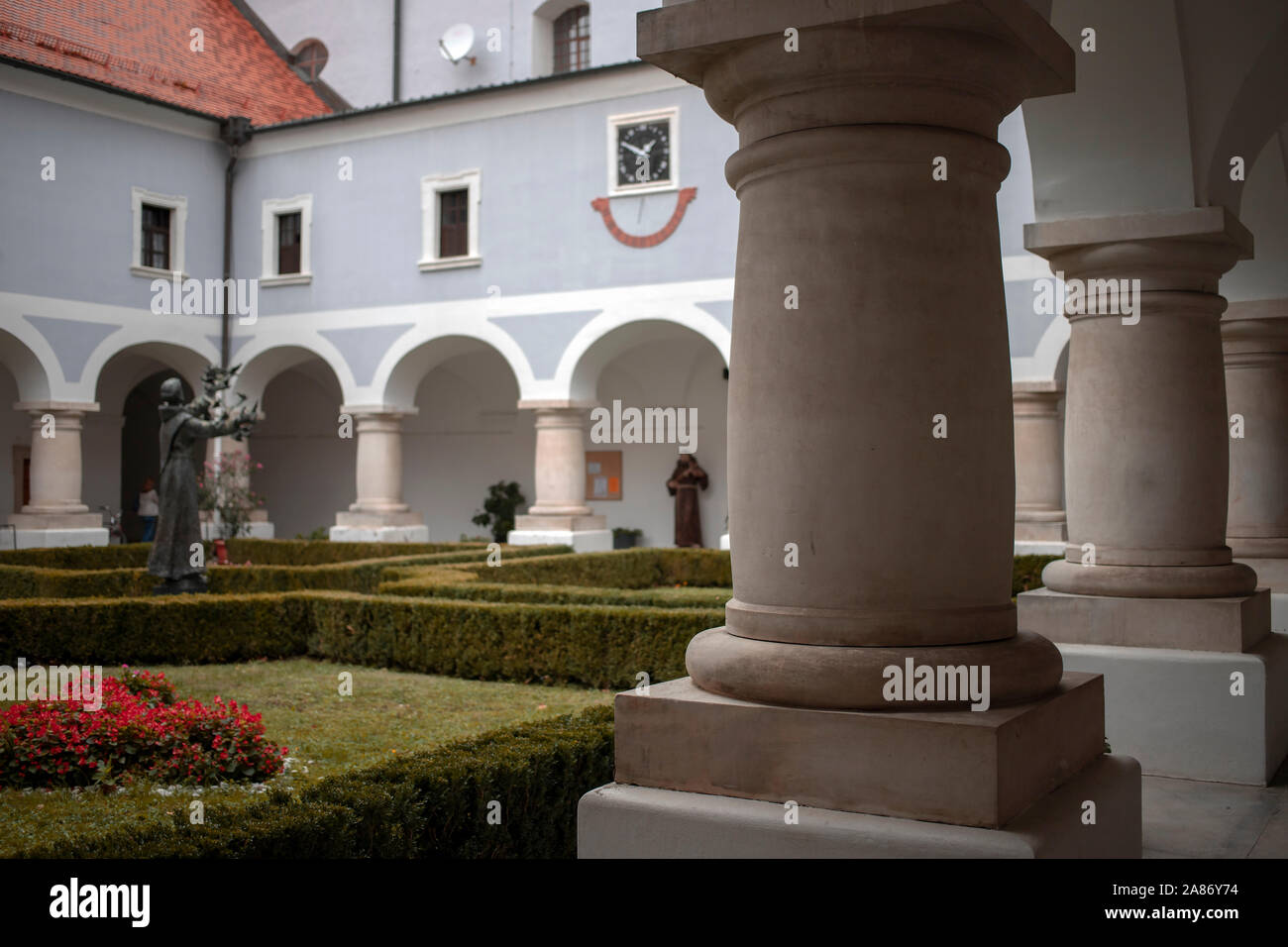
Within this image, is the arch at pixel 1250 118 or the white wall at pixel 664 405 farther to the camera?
the white wall at pixel 664 405

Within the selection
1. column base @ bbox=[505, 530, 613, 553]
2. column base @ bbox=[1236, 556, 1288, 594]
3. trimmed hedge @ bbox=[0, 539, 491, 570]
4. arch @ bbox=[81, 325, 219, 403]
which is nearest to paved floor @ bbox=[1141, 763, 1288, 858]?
column base @ bbox=[1236, 556, 1288, 594]

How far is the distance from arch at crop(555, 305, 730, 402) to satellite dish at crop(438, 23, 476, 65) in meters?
7.44

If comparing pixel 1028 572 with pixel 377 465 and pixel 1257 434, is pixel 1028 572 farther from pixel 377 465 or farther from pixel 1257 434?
pixel 377 465

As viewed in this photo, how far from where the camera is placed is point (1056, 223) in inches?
206

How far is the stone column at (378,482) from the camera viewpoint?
1958 centimetres

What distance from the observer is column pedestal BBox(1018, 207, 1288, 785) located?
505 centimetres

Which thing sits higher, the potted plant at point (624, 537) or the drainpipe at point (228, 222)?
the drainpipe at point (228, 222)

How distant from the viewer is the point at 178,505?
10914 millimetres

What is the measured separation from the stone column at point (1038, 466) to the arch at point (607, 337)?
4.27 m

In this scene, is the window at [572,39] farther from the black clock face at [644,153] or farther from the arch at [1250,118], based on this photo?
the arch at [1250,118]

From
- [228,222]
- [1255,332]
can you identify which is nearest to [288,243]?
[228,222]

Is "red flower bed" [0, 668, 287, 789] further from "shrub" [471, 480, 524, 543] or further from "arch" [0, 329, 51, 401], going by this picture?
"shrub" [471, 480, 524, 543]

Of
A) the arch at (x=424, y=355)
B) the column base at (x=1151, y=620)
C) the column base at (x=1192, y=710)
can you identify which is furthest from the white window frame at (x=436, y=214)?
the column base at (x=1192, y=710)
